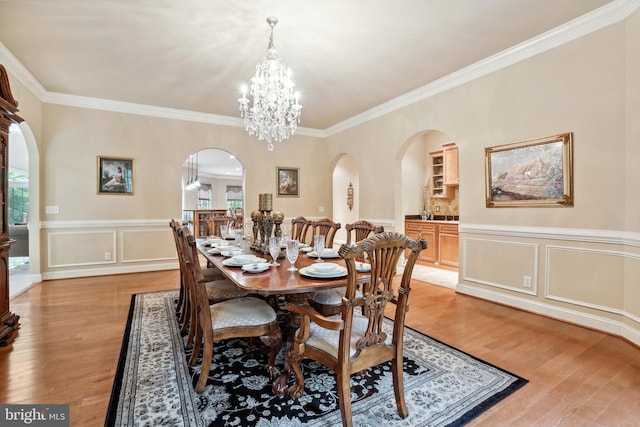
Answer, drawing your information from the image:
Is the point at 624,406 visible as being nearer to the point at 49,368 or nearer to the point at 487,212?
the point at 487,212

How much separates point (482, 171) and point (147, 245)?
16.9 feet

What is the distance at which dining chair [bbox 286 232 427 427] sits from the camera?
4.53 feet

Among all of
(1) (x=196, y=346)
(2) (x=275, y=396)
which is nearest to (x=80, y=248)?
(1) (x=196, y=346)

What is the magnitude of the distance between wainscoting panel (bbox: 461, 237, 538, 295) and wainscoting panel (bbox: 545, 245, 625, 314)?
161mm

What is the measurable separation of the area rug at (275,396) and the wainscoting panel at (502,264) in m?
1.50

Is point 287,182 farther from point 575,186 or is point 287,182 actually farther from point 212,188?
point 212,188

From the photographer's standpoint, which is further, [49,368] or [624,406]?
[49,368]

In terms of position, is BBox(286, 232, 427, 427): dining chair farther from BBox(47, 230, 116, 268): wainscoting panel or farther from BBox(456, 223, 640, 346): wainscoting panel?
BBox(47, 230, 116, 268): wainscoting panel

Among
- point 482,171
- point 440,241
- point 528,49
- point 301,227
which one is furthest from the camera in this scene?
point 440,241

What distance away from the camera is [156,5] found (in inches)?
97.3

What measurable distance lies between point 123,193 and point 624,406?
6020 mm

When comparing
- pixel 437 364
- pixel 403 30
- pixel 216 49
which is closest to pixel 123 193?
pixel 216 49

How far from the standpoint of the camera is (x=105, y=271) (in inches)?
192

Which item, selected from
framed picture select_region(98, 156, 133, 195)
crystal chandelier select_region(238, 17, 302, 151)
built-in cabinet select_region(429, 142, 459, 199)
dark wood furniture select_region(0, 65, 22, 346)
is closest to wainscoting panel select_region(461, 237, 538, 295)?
built-in cabinet select_region(429, 142, 459, 199)
